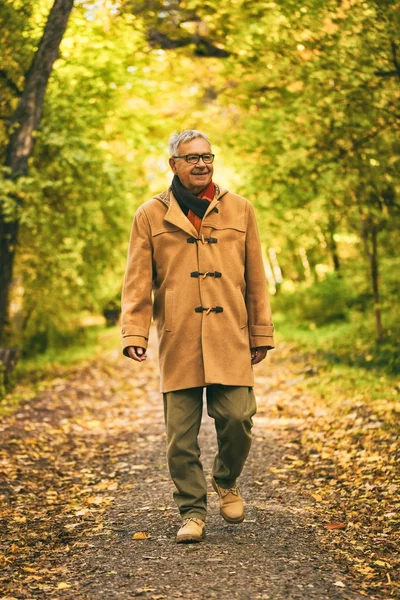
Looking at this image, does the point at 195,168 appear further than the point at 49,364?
No

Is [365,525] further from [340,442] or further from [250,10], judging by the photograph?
[250,10]

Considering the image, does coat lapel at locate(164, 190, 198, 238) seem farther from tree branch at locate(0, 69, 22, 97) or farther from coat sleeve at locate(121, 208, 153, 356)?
tree branch at locate(0, 69, 22, 97)

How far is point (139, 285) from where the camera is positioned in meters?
5.08

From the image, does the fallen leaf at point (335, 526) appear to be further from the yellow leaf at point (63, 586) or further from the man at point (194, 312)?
the yellow leaf at point (63, 586)

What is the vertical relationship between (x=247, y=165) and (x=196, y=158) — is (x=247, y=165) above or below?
below

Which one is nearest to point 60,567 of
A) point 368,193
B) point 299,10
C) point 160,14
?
point 299,10

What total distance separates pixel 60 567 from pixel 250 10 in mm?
9911

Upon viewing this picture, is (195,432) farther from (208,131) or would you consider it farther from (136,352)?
(208,131)

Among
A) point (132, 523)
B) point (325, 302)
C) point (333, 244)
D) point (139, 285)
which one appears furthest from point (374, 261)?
point (139, 285)

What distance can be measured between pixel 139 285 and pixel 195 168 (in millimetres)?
787

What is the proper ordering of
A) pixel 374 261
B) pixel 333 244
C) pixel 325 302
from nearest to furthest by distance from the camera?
pixel 374 261 < pixel 333 244 < pixel 325 302

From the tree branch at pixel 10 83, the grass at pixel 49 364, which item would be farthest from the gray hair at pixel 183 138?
the tree branch at pixel 10 83

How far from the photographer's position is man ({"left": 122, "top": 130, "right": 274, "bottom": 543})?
5.05m

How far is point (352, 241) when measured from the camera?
1733 centimetres
